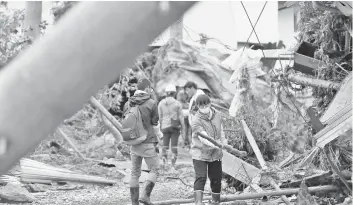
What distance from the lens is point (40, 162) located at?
1217 centimetres

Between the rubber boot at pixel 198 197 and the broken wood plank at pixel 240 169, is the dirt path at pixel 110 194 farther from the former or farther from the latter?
the rubber boot at pixel 198 197

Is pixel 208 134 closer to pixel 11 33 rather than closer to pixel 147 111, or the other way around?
pixel 147 111

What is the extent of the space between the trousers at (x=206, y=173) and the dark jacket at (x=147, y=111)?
2.63ft

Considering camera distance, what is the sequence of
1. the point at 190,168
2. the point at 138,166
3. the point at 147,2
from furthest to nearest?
the point at 190,168 < the point at 138,166 < the point at 147,2

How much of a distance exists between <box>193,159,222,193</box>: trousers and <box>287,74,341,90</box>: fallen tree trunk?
1962mm

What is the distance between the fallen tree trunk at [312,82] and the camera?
28.8 ft

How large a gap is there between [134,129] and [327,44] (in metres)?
3.34

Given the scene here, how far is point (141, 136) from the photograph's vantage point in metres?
8.67

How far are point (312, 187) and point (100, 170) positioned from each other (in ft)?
19.8

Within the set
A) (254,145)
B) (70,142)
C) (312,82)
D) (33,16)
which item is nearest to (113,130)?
(70,142)

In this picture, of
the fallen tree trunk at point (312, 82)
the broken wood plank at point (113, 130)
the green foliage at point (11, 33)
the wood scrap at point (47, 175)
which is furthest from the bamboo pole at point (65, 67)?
the broken wood plank at point (113, 130)

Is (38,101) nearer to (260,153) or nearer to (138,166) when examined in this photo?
(138,166)

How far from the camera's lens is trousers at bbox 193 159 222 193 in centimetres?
844

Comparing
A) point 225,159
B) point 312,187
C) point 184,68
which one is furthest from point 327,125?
point 184,68
